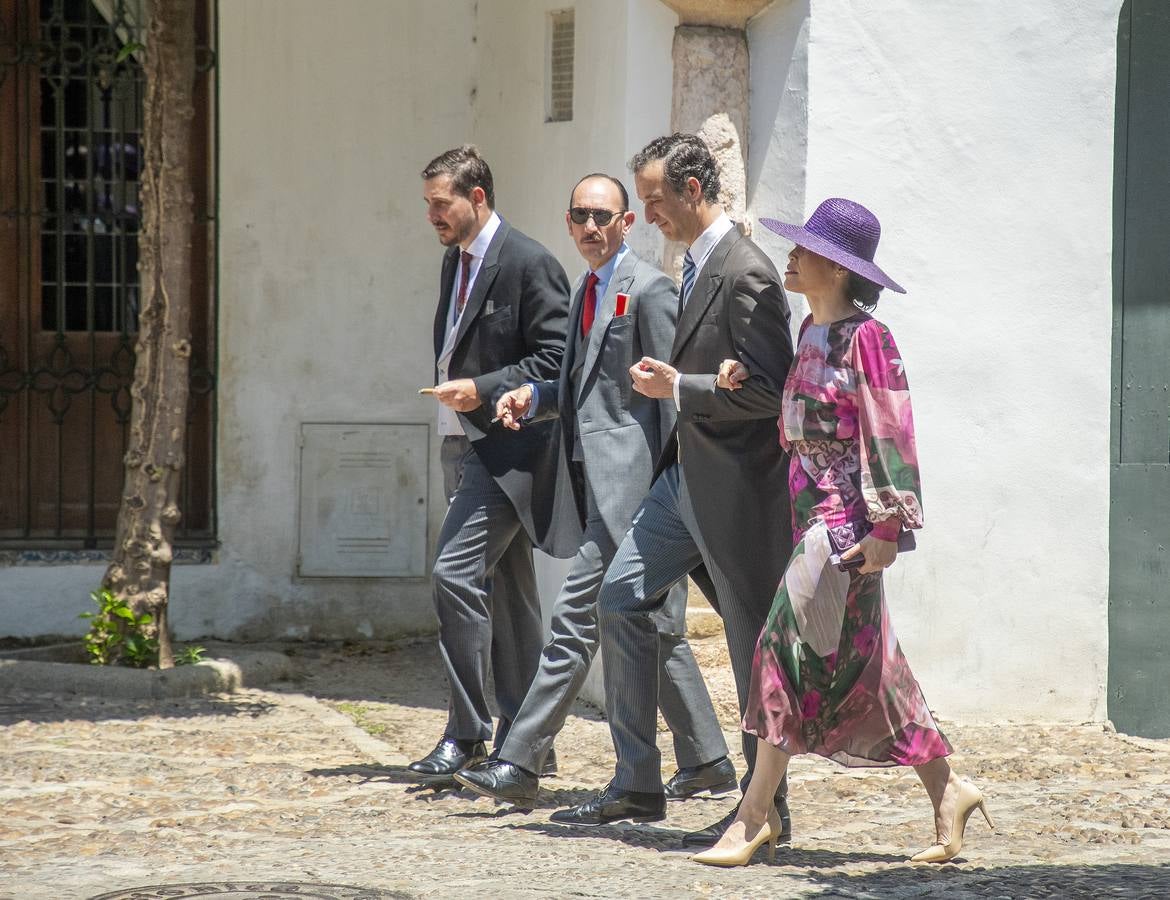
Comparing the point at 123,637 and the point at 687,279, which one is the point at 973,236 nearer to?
the point at 687,279

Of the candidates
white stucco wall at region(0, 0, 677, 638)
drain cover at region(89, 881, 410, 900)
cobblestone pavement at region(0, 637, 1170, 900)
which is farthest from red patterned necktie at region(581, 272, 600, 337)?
white stucco wall at region(0, 0, 677, 638)

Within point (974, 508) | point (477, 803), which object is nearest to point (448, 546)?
point (477, 803)

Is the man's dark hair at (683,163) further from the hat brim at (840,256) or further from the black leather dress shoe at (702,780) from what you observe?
the black leather dress shoe at (702,780)

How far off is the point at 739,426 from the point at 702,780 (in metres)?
1.33

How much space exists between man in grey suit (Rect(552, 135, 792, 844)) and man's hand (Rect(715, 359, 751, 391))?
0.09 feet

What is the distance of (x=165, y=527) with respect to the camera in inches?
314

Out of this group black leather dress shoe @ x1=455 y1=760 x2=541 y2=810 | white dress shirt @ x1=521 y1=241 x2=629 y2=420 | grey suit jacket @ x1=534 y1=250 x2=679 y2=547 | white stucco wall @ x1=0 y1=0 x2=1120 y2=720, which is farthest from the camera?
white stucco wall @ x1=0 y1=0 x2=1120 y2=720

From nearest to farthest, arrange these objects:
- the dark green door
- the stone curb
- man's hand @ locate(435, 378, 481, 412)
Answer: man's hand @ locate(435, 378, 481, 412)
the dark green door
the stone curb

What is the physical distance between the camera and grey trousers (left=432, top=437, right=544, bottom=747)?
594 cm

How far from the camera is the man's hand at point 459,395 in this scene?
18.9 feet

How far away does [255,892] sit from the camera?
4.46 m

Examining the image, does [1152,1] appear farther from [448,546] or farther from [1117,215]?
[448,546]

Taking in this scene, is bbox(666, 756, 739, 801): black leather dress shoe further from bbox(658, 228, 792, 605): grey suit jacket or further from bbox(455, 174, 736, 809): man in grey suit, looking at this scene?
bbox(658, 228, 792, 605): grey suit jacket

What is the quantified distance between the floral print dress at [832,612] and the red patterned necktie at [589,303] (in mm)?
1102
